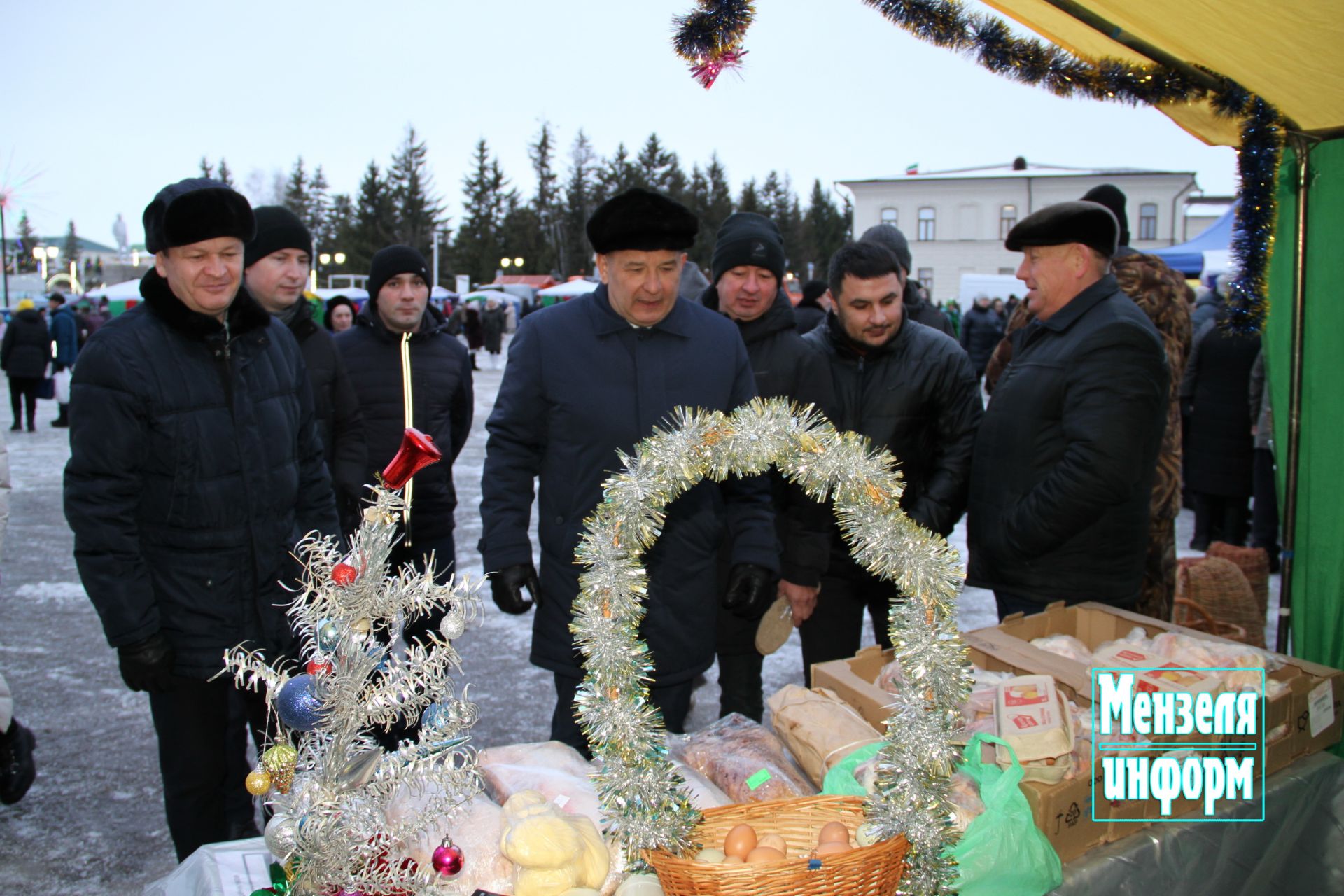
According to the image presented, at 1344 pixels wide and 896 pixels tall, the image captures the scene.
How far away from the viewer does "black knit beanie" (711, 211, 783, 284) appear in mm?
3383

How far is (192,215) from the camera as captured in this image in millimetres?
2330

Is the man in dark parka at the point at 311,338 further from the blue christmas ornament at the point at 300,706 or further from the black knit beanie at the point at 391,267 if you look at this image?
the blue christmas ornament at the point at 300,706

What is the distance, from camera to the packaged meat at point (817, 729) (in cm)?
212

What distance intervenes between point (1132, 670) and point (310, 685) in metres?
1.96

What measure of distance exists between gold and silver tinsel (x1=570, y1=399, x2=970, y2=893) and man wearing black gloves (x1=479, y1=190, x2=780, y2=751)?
920 millimetres

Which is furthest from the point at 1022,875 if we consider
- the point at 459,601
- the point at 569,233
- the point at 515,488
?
the point at 569,233

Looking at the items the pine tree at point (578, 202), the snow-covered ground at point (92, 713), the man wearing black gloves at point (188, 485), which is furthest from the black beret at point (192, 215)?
the pine tree at point (578, 202)

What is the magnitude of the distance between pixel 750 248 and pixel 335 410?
166 centimetres

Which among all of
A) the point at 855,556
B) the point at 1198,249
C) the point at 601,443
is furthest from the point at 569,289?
the point at 855,556

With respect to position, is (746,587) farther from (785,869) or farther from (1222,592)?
(1222,592)

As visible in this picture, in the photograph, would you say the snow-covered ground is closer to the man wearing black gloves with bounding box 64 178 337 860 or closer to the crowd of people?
the crowd of people

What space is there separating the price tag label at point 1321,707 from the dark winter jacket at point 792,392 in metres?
1.35

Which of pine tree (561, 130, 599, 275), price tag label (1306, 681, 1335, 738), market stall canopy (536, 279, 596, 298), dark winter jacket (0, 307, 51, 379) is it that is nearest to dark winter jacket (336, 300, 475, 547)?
price tag label (1306, 681, 1335, 738)

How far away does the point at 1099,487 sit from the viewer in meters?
2.78
